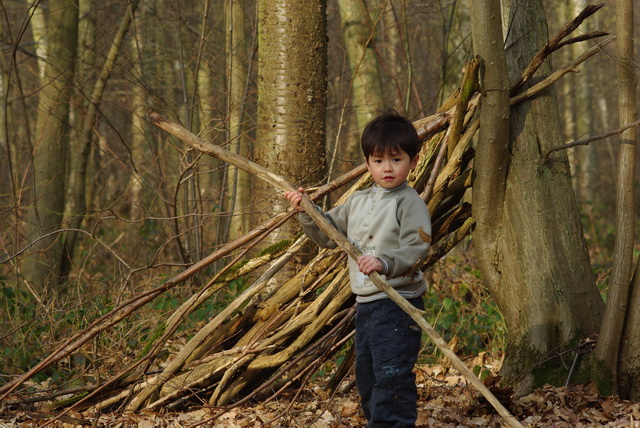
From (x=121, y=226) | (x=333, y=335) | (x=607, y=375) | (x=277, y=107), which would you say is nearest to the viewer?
(x=607, y=375)

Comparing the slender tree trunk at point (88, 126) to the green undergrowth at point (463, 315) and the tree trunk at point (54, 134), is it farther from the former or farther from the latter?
the green undergrowth at point (463, 315)

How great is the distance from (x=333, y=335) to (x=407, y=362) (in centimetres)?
→ 100

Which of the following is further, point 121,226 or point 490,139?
point 121,226

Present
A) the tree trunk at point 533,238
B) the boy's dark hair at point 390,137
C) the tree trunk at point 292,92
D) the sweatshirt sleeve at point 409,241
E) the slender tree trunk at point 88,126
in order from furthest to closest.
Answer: the slender tree trunk at point 88,126 → the tree trunk at point 292,92 → the tree trunk at point 533,238 → the boy's dark hair at point 390,137 → the sweatshirt sleeve at point 409,241

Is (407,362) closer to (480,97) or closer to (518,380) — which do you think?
(518,380)

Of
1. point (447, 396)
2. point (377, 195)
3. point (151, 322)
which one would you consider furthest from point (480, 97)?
point (151, 322)

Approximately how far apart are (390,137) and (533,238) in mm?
1346

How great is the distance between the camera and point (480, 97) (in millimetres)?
4012

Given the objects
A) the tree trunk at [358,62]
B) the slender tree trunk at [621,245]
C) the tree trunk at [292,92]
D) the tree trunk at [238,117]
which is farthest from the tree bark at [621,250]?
the tree trunk at [358,62]

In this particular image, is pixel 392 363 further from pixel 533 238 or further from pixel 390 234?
pixel 533 238

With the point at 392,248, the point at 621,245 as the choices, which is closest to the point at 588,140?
the point at 621,245

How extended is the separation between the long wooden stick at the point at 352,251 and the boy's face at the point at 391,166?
1.07 feet

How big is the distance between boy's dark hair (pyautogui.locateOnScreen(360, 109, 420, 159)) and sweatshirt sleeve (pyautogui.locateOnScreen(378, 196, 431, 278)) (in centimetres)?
24

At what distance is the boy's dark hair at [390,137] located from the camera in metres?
3.13
